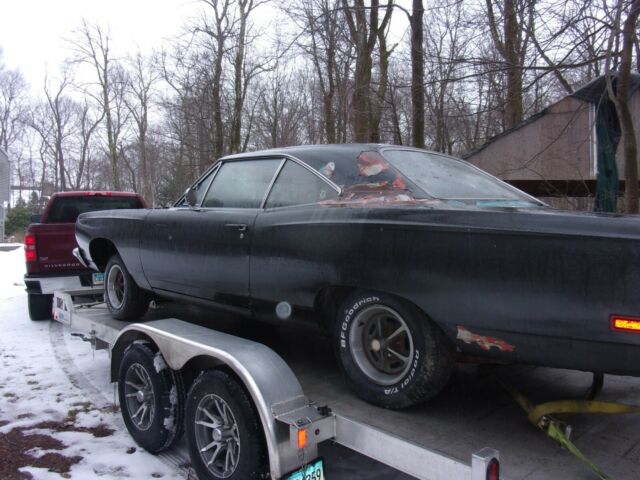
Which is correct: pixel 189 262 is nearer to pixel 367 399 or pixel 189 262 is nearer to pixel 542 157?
pixel 367 399

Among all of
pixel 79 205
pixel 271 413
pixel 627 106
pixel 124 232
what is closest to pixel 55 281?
pixel 79 205

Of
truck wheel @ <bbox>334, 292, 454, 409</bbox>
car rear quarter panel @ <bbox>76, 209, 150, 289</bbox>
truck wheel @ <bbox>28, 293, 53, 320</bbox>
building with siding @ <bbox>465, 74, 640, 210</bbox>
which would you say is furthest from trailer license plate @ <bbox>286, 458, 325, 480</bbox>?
truck wheel @ <bbox>28, 293, 53, 320</bbox>

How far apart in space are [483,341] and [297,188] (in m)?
1.51

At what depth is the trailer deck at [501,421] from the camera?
219cm

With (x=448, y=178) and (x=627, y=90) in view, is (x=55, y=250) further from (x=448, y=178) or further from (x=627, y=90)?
(x=627, y=90)

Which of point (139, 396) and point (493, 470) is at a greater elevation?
point (493, 470)

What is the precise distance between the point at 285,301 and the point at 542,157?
253 inches

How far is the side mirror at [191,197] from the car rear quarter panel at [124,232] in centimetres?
39

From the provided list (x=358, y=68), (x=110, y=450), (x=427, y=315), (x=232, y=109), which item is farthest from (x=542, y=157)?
(x=232, y=109)

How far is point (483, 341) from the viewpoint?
7.52ft

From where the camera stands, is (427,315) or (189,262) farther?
(189,262)

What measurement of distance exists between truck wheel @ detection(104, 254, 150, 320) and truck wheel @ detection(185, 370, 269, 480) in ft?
6.02

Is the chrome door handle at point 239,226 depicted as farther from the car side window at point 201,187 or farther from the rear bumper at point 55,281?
the rear bumper at point 55,281

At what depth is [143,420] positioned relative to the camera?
364 cm
